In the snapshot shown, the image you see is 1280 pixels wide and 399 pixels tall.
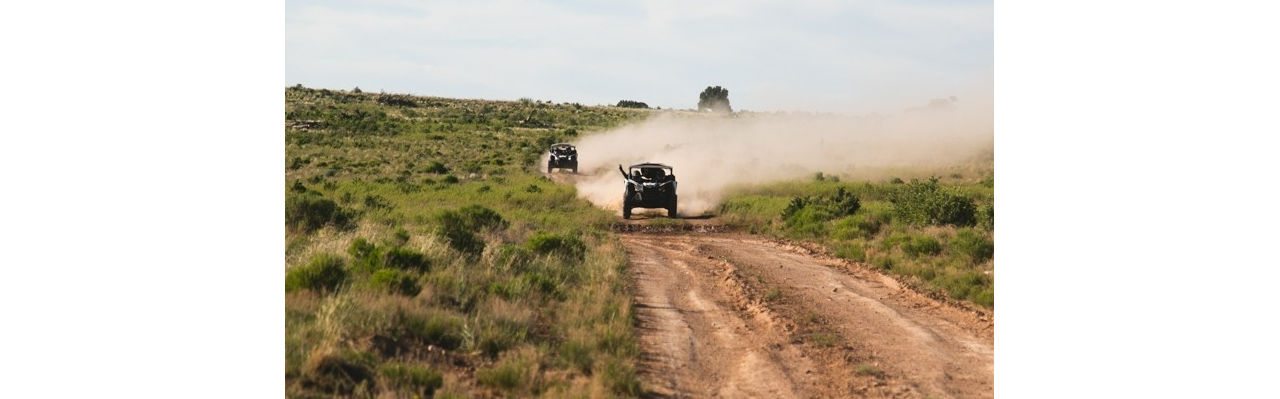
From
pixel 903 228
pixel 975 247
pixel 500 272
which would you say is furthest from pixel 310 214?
pixel 903 228

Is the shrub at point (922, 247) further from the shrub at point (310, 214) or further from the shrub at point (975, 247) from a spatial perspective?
the shrub at point (310, 214)

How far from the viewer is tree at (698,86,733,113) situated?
122 m

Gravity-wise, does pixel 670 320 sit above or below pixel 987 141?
below

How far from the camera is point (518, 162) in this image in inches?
2397

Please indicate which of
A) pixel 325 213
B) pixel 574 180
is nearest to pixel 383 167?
pixel 574 180

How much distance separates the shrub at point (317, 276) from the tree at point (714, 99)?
10515 cm

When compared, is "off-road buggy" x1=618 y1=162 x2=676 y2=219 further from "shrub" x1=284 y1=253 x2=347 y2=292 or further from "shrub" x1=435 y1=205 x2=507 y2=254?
"shrub" x1=284 y1=253 x2=347 y2=292

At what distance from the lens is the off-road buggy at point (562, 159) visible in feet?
182

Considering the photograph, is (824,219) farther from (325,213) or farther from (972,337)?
(972,337)

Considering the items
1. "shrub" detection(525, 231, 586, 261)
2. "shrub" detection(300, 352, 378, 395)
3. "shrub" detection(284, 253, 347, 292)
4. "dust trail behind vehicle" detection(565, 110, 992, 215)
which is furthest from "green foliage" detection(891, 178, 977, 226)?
"shrub" detection(300, 352, 378, 395)

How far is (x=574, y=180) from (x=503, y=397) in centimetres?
4111

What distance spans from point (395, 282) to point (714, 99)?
11855 cm

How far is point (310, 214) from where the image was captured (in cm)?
2053

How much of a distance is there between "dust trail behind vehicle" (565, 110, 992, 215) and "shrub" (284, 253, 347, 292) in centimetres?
3340
